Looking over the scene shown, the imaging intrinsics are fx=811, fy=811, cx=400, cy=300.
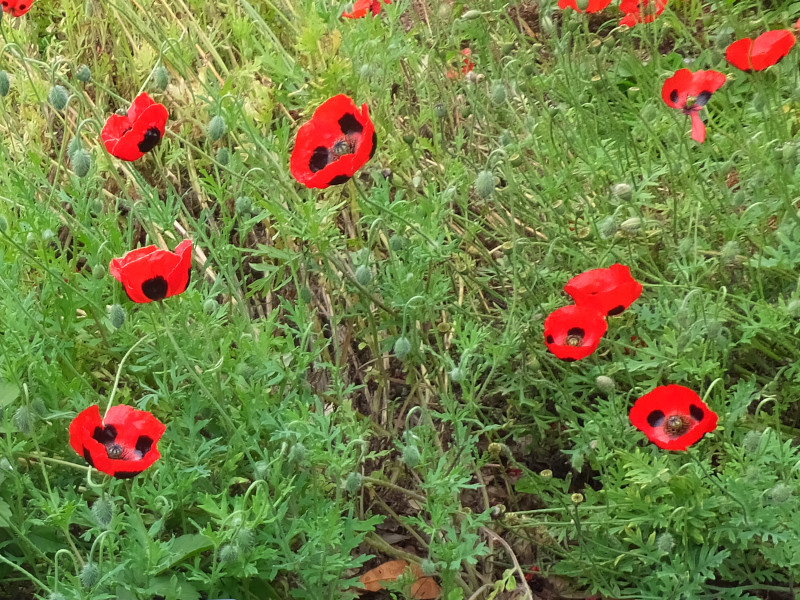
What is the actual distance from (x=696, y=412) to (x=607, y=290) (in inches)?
11.8

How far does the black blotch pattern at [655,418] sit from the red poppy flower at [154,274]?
96 centimetres

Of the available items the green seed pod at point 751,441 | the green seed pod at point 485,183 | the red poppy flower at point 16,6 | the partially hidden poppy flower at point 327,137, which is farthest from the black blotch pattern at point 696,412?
the red poppy flower at point 16,6

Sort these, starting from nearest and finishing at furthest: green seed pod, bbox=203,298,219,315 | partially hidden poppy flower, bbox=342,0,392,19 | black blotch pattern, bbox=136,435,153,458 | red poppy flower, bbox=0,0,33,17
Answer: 1. black blotch pattern, bbox=136,435,153,458
2. green seed pod, bbox=203,298,219,315
3. red poppy flower, bbox=0,0,33,17
4. partially hidden poppy flower, bbox=342,0,392,19

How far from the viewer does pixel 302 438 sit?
1.70 meters

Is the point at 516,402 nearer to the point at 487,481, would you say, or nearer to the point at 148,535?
the point at 487,481

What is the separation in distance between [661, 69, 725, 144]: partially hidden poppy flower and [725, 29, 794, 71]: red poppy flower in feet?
0.31

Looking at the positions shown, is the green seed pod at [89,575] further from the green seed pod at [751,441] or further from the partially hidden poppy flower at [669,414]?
the green seed pod at [751,441]

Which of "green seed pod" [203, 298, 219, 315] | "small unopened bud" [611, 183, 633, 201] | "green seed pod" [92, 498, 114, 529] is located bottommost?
"small unopened bud" [611, 183, 633, 201]

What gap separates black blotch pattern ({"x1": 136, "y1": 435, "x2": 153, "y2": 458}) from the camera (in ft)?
5.01

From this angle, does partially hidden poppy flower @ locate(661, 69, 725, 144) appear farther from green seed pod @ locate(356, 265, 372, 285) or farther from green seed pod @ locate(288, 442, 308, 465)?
green seed pod @ locate(288, 442, 308, 465)

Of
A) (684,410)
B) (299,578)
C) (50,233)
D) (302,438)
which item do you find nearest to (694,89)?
(684,410)

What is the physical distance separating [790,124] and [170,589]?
2116mm

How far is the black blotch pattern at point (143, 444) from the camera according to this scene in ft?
5.01

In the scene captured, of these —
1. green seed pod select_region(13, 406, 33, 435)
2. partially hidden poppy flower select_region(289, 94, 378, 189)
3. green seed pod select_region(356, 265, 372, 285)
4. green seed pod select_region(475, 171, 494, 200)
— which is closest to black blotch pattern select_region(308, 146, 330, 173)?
partially hidden poppy flower select_region(289, 94, 378, 189)
